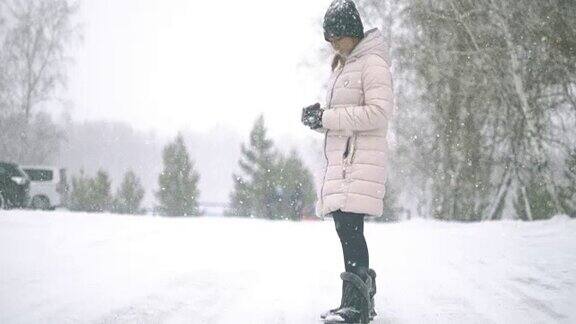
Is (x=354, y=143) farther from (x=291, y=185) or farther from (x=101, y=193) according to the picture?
(x=101, y=193)

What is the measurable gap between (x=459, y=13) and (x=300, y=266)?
29.8 feet

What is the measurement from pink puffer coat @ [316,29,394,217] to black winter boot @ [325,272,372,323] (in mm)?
338

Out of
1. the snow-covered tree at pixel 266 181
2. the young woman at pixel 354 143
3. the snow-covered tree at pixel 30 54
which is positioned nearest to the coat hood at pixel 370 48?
the young woman at pixel 354 143

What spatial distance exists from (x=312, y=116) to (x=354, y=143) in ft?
0.84

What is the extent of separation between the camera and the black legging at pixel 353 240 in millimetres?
2646

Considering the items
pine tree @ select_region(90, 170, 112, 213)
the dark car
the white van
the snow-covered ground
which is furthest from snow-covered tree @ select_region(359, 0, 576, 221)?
pine tree @ select_region(90, 170, 112, 213)

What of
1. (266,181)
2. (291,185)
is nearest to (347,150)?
(291,185)

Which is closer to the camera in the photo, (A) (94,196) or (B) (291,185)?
(B) (291,185)

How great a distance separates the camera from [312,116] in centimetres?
272

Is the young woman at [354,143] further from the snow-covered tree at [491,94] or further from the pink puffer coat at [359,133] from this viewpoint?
the snow-covered tree at [491,94]

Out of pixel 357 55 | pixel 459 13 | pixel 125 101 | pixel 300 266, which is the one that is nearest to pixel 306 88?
pixel 459 13

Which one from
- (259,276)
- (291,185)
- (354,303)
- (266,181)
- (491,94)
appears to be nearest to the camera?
(354,303)

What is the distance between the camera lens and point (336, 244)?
20.8 feet

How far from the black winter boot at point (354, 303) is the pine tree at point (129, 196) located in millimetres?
44837
